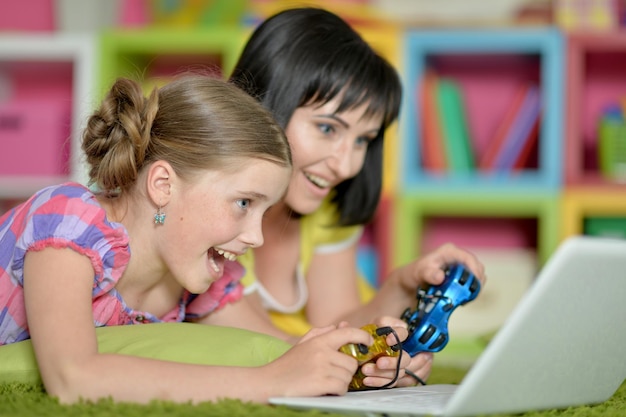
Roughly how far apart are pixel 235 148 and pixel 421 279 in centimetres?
47

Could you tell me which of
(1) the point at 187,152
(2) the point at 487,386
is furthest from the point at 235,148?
(2) the point at 487,386

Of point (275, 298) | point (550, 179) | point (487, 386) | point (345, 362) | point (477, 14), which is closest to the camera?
point (487, 386)

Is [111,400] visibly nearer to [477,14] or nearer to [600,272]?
[600,272]

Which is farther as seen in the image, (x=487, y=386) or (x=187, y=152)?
(x=187, y=152)

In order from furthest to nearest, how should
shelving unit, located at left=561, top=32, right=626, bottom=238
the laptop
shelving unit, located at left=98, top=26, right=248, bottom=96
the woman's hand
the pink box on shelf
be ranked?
the pink box on shelf → shelving unit, located at left=98, top=26, right=248, bottom=96 → shelving unit, located at left=561, top=32, right=626, bottom=238 → the woman's hand → the laptop

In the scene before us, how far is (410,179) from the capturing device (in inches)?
97.4

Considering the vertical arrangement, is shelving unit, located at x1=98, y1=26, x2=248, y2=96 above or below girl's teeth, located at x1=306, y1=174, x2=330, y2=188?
above

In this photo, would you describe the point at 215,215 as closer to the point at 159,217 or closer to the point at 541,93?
the point at 159,217

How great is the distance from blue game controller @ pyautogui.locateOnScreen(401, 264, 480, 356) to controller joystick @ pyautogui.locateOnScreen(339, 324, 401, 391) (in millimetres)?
131

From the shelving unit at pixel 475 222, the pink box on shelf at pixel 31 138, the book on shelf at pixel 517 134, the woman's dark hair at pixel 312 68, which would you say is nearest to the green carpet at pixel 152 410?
the woman's dark hair at pixel 312 68

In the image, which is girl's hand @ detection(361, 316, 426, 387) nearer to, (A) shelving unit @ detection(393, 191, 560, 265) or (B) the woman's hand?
(B) the woman's hand

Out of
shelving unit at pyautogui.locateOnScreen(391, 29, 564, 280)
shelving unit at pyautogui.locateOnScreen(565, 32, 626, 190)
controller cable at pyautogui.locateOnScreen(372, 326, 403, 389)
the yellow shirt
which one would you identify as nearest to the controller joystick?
controller cable at pyautogui.locateOnScreen(372, 326, 403, 389)

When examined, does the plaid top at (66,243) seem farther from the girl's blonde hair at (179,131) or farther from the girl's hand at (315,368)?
the girl's hand at (315,368)

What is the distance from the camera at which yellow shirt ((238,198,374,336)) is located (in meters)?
1.87
